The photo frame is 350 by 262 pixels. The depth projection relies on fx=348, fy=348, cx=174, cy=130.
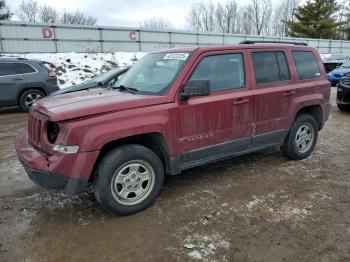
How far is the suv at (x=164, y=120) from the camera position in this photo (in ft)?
→ 11.8

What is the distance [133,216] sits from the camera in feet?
13.0

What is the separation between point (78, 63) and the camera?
19.1 metres

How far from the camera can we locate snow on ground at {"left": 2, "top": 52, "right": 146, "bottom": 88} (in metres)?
17.1

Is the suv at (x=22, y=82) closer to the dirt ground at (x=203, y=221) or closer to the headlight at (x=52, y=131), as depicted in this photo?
the dirt ground at (x=203, y=221)

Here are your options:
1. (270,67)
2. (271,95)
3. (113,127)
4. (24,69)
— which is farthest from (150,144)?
(24,69)

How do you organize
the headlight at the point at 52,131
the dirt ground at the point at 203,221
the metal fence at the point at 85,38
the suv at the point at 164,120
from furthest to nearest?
1. the metal fence at the point at 85,38
2. the headlight at the point at 52,131
3. the suv at the point at 164,120
4. the dirt ground at the point at 203,221

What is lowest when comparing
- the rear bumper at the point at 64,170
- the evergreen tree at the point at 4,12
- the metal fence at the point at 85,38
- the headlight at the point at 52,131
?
the rear bumper at the point at 64,170

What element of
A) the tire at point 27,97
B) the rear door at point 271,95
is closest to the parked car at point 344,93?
the rear door at point 271,95

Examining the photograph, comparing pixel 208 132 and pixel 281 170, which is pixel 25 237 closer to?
pixel 208 132

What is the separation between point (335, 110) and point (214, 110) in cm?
772

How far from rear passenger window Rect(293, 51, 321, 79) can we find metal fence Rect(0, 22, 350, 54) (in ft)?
57.0

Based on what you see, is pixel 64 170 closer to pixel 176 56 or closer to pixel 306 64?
pixel 176 56

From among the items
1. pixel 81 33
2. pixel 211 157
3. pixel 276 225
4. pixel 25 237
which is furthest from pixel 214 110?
pixel 81 33

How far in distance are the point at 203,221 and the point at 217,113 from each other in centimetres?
138
